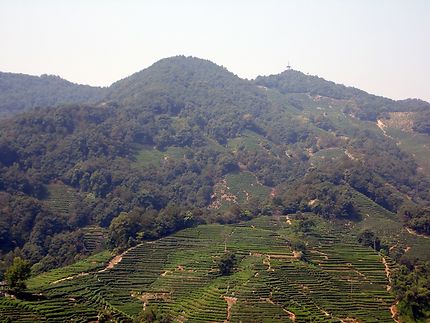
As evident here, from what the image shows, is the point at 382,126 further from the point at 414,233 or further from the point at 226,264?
the point at 226,264

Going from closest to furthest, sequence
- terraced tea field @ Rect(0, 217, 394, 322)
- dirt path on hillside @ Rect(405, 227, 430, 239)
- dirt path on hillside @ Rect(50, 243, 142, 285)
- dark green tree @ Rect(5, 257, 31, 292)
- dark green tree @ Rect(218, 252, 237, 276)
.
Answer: dark green tree @ Rect(5, 257, 31, 292) < terraced tea field @ Rect(0, 217, 394, 322) < dirt path on hillside @ Rect(50, 243, 142, 285) < dark green tree @ Rect(218, 252, 237, 276) < dirt path on hillside @ Rect(405, 227, 430, 239)

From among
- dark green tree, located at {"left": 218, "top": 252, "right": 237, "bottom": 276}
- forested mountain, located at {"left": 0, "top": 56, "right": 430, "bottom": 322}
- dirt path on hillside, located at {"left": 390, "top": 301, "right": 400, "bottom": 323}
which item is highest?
forested mountain, located at {"left": 0, "top": 56, "right": 430, "bottom": 322}

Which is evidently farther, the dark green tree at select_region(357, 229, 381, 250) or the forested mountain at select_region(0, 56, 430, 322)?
the forested mountain at select_region(0, 56, 430, 322)

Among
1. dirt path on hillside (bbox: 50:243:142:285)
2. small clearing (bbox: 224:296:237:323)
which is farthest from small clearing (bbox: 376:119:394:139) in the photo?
small clearing (bbox: 224:296:237:323)

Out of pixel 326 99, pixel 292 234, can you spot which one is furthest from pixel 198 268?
pixel 326 99

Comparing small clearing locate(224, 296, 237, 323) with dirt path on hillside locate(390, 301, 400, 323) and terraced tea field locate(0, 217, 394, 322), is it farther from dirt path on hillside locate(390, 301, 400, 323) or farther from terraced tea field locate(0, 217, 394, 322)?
dirt path on hillside locate(390, 301, 400, 323)

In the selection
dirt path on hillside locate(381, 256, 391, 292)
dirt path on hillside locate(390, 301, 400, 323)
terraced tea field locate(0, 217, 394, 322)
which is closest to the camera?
terraced tea field locate(0, 217, 394, 322)

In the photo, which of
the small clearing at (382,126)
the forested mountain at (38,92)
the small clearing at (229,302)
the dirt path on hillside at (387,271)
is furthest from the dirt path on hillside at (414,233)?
the forested mountain at (38,92)

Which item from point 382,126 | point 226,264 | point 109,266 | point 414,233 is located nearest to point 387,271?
point 414,233
